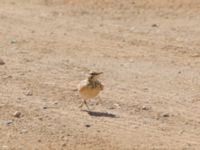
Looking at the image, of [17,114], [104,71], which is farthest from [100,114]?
[104,71]

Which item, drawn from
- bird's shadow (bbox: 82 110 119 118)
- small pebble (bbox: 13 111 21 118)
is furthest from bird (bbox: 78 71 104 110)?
small pebble (bbox: 13 111 21 118)

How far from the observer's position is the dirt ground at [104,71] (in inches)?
373

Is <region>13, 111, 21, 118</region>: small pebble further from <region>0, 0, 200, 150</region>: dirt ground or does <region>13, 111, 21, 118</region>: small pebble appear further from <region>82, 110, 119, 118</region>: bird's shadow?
<region>82, 110, 119, 118</region>: bird's shadow

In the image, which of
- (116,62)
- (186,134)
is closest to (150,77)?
(116,62)

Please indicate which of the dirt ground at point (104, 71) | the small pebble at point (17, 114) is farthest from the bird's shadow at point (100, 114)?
the small pebble at point (17, 114)

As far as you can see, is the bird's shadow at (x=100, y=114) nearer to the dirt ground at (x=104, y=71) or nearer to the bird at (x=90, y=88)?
the dirt ground at (x=104, y=71)

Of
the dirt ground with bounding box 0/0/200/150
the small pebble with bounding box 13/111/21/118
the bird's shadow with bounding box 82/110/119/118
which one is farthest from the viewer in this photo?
the bird's shadow with bounding box 82/110/119/118

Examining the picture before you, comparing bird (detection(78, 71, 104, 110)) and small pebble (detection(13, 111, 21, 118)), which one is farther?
bird (detection(78, 71, 104, 110))

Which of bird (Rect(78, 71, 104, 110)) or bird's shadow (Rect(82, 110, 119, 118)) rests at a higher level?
bird (Rect(78, 71, 104, 110))

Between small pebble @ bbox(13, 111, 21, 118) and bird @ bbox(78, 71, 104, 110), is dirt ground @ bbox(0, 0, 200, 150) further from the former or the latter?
bird @ bbox(78, 71, 104, 110)

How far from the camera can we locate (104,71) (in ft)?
41.6

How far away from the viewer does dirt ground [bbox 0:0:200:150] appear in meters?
9.48

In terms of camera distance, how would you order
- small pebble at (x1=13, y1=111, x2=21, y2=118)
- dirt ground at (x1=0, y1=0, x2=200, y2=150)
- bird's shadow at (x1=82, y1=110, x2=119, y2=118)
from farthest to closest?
bird's shadow at (x1=82, y1=110, x2=119, y2=118) → small pebble at (x1=13, y1=111, x2=21, y2=118) → dirt ground at (x1=0, y1=0, x2=200, y2=150)

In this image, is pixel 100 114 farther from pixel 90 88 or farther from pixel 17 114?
A: pixel 17 114
